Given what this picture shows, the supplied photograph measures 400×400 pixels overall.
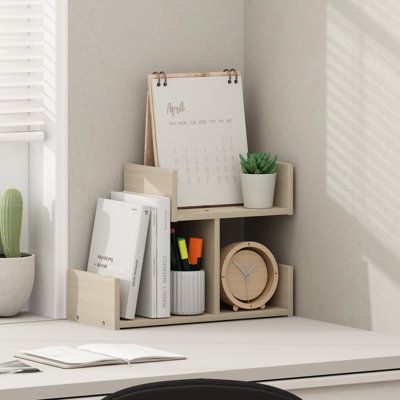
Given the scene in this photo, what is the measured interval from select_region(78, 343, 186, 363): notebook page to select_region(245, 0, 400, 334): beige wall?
20.9 inches

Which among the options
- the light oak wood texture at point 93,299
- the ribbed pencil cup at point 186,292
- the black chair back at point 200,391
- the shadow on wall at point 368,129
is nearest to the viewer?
the black chair back at point 200,391

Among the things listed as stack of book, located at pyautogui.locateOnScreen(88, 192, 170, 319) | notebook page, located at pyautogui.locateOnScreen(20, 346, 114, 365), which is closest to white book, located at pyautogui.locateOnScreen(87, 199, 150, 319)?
stack of book, located at pyautogui.locateOnScreen(88, 192, 170, 319)

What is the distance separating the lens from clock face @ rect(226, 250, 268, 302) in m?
2.67

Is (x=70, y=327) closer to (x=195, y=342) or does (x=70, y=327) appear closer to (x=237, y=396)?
(x=195, y=342)

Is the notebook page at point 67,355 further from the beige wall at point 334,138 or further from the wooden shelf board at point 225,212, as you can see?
the beige wall at point 334,138

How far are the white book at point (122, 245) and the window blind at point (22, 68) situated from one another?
0.83 ft

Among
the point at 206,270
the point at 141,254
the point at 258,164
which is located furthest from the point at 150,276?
the point at 258,164

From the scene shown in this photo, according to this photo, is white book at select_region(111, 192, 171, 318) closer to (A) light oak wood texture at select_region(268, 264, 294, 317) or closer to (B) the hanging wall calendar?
(B) the hanging wall calendar

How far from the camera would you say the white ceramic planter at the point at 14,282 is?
260 centimetres

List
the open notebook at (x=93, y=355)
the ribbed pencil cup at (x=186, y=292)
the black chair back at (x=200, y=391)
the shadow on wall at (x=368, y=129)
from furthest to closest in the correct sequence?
the ribbed pencil cup at (x=186, y=292) < the shadow on wall at (x=368, y=129) < the open notebook at (x=93, y=355) < the black chair back at (x=200, y=391)

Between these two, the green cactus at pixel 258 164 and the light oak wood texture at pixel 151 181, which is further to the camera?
the green cactus at pixel 258 164

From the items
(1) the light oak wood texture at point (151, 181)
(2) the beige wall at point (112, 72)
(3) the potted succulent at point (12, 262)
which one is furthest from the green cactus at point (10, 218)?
(1) the light oak wood texture at point (151, 181)

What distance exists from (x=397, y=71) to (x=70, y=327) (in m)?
0.91

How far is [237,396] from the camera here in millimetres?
1544
